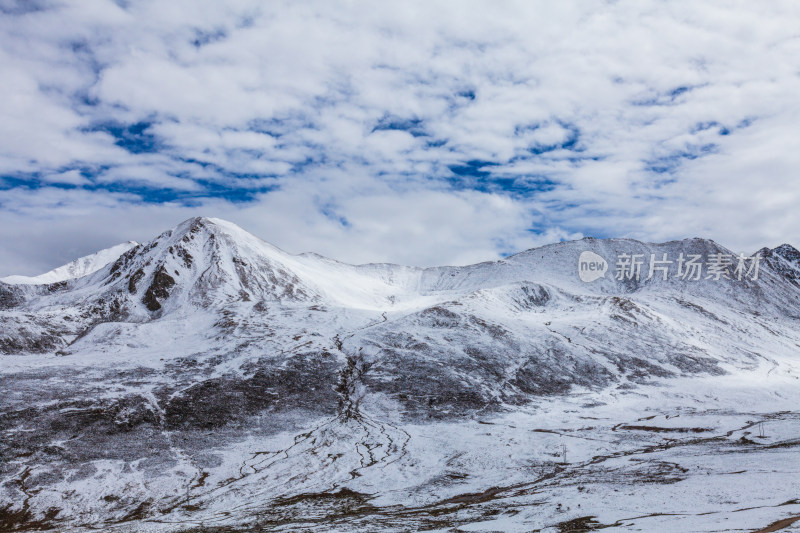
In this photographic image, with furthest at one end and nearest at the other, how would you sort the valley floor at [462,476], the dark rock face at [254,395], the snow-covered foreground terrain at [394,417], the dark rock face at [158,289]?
1. the dark rock face at [158,289]
2. the dark rock face at [254,395]
3. the snow-covered foreground terrain at [394,417]
4. the valley floor at [462,476]

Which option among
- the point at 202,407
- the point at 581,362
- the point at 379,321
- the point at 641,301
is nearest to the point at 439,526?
the point at 202,407

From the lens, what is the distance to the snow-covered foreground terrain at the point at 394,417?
44.1m

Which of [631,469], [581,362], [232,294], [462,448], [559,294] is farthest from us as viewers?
[559,294]

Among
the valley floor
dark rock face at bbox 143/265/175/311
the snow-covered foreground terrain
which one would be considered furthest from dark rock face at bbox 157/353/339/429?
dark rock face at bbox 143/265/175/311

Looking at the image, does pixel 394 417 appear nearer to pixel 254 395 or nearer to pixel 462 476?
pixel 254 395

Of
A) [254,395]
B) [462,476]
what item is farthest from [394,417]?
[462,476]

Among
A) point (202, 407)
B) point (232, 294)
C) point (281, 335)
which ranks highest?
point (232, 294)

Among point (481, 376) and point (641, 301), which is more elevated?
point (641, 301)

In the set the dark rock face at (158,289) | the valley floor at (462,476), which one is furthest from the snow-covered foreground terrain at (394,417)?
the dark rock face at (158,289)

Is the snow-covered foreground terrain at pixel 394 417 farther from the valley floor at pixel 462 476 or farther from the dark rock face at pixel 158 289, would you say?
the dark rock face at pixel 158 289

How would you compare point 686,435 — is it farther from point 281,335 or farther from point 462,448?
point 281,335

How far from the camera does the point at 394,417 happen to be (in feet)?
282

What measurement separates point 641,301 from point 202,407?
145155 mm

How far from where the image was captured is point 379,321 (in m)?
142
